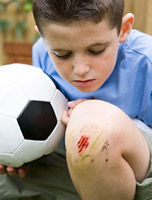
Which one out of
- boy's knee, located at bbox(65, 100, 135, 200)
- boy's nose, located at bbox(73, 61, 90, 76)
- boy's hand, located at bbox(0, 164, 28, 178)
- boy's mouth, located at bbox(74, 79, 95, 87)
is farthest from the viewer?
boy's hand, located at bbox(0, 164, 28, 178)

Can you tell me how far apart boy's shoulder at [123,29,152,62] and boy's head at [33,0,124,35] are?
28cm

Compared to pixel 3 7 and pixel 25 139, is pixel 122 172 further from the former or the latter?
pixel 3 7

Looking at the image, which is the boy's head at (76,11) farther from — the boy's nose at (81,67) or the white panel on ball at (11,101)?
the white panel on ball at (11,101)

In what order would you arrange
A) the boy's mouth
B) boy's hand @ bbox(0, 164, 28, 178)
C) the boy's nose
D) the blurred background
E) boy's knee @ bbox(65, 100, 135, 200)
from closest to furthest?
boy's knee @ bbox(65, 100, 135, 200), the boy's nose, the boy's mouth, boy's hand @ bbox(0, 164, 28, 178), the blurred background

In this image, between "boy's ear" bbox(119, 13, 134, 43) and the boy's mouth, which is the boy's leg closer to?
the boy's mouth

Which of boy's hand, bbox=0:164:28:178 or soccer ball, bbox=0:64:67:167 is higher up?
soccer ball, bbox=0:64:67:167

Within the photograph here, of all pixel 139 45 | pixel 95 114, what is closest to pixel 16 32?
pixel 139 45

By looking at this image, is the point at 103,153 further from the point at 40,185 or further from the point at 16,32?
the point at 16,32

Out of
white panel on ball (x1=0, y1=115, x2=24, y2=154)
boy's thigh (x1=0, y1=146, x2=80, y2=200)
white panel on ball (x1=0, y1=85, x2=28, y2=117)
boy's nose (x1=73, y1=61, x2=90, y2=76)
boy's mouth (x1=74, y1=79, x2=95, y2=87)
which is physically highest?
boy's nose (x1=73, y1=61, x2=90, y2=76)

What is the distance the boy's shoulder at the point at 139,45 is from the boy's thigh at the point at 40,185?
0.59m

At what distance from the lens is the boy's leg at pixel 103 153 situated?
3.63 feet

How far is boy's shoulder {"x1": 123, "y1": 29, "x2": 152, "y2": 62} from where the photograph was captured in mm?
1510

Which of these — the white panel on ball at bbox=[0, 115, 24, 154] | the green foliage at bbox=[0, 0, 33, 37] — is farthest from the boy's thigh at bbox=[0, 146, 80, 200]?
the green foliage at bbox=[0, 0, 33, 37]

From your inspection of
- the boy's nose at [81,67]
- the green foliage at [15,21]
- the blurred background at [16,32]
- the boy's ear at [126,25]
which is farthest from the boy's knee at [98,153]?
the green foliage at [15,21]
